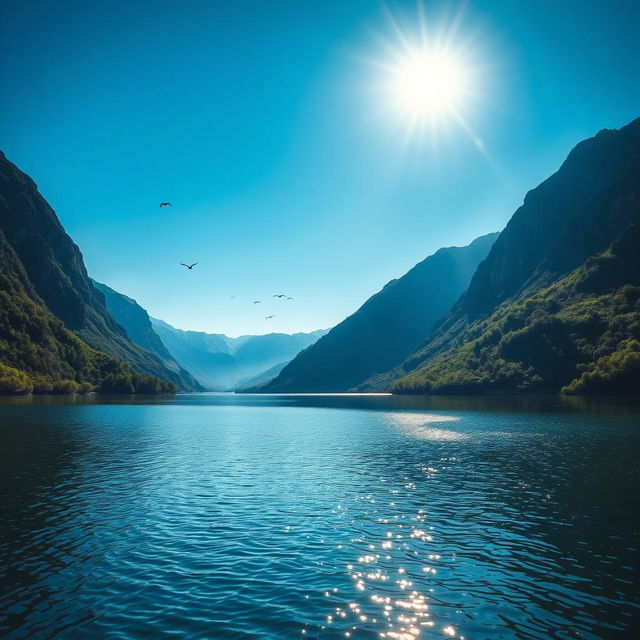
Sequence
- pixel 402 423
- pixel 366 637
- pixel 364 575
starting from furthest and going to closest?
pixel 402 423, pixel 364 575, pixel 366 637

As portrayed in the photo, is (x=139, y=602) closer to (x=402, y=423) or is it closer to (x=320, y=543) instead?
(x=320, y=543)

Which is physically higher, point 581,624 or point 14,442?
point 14,442

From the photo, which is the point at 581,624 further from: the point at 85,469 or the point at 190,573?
the point at 85,469

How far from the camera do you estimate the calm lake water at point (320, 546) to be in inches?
826

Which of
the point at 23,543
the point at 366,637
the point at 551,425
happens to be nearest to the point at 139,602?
the point at 366,637

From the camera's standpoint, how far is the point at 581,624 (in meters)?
20.7

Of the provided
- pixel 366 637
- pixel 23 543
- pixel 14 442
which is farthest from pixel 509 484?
pixel 14 442

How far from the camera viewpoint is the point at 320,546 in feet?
101

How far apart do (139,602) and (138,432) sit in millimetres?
85222

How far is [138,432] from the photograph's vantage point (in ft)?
332

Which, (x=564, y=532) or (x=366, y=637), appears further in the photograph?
(x=564, y=532)

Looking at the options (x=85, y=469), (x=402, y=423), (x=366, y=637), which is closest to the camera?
(x=366, y=637)

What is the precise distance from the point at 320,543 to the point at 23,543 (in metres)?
20.0

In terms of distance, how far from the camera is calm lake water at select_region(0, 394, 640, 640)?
21.0 meters
